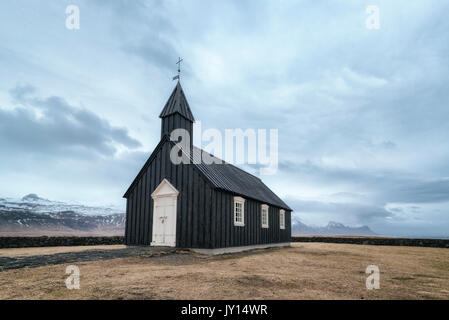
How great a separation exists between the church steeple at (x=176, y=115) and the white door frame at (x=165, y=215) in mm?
3827

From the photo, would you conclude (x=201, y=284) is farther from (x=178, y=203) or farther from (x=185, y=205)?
(x=178, y=203)

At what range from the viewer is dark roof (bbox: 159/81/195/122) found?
1836cm

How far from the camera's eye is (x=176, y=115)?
18.2 metres

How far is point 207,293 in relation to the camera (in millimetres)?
6117

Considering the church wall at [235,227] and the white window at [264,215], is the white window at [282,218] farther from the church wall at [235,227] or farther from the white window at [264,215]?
the white window at [264,215]

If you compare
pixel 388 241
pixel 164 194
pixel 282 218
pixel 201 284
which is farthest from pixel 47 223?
pixel 201 284

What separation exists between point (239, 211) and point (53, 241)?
14.2 m

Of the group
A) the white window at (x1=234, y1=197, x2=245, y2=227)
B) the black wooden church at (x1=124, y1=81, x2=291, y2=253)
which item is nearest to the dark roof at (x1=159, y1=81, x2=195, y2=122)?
the black wooden church at (x1=124, y1=81, x2=291, y2=253)

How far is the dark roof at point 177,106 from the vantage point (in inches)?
723

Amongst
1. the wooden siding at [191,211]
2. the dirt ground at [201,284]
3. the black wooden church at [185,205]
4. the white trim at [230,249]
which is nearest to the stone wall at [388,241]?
the white trim at [230,249]

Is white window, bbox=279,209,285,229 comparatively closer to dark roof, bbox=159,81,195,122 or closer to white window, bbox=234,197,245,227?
white window, bbox=234,197,245,227

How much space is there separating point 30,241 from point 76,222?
108 meters
